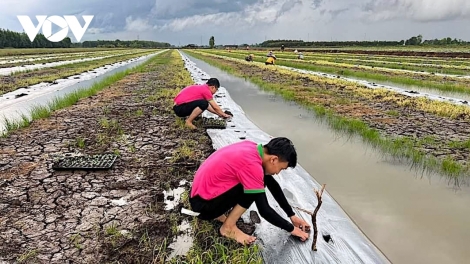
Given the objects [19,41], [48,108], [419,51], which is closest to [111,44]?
[19,41]

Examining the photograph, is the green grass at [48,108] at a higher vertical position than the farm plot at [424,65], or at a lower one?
higher

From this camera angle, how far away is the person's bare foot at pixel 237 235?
92.2 inches

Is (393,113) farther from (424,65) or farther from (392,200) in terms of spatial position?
(424,65)

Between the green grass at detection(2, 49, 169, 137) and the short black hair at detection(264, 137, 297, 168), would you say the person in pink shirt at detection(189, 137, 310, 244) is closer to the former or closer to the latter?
the short black hair at detection(264, 137, 297, 168)

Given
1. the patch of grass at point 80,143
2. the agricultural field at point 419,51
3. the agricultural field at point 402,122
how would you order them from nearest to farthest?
the agricultural field at point 402,122
the patch of grass at point 80,143
the agricultural field at point 419,51

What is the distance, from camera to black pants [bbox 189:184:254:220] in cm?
229

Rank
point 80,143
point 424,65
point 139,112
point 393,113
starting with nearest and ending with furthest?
point 80,143
point 139,112
point 393,113
point 424,65

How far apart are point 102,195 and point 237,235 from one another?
145 centimetres

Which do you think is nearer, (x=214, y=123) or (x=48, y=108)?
(x=214, y=123)

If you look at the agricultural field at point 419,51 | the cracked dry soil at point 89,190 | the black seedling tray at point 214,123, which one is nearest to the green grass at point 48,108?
the cracked dry soil at point 89,190

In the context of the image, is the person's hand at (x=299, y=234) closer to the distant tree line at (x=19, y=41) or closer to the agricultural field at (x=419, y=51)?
the agricultural field at (x=419, y=51)

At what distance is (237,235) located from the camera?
7.75 feet

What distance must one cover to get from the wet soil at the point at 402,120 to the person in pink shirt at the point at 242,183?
9.79ft

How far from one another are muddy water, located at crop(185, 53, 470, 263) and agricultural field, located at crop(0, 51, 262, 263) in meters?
1.20
